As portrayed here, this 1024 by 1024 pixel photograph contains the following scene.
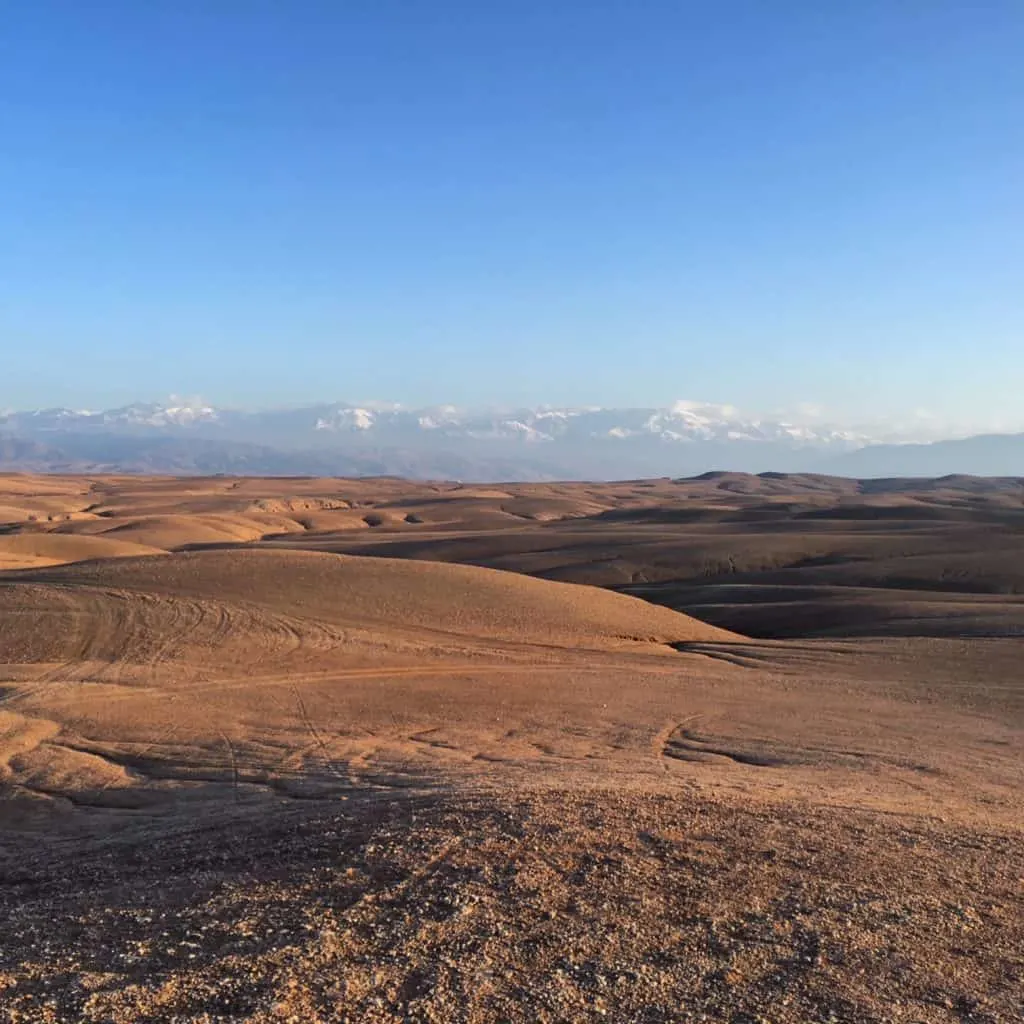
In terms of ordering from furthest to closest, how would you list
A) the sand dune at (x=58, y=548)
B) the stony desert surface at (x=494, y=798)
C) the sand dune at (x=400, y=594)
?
1. the sand dune at (x=58, y=548)
2. the sand dune at (x=400, y=594)
3. the stony desert surface at (x=494, y=798)

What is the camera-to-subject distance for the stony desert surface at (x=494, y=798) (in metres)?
5.95

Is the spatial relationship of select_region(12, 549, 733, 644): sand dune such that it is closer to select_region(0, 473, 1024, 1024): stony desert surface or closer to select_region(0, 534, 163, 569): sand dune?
select_region(0, 473, 1024, 1024): stony desert surface

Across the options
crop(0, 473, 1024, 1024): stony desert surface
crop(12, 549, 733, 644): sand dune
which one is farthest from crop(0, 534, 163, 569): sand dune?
crop(12, 549, 733, 644): sand dune

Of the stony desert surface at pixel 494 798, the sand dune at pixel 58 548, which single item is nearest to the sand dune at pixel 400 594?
the stony desert surface at pixel 494 798

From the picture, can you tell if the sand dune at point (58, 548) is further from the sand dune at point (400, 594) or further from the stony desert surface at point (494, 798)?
the sand dune at point (400, 594)

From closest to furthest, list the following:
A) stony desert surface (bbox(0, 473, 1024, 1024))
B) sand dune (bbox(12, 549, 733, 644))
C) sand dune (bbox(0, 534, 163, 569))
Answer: stony desert surface (bbox(0, 473, 1024, 1024))
sand dune (bbox(12, 549, 733, 644))
sand dune (bbox(0, 534, 163, 569))

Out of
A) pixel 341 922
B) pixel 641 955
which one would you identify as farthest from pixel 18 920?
A: pixel 641 955

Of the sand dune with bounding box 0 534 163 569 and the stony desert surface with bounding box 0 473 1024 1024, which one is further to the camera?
the sand dune with bounding box 0 534 163 569

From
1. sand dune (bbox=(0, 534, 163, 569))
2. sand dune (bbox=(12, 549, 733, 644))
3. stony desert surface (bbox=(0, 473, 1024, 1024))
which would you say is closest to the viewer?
stony desert surface (bbox=(0, 473, 1024, 1024))

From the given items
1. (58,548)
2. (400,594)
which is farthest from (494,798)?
(58,548)

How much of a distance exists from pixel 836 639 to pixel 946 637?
2.70 metres

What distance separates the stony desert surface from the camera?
5.95 metres

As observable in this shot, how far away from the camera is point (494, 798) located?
9.59m

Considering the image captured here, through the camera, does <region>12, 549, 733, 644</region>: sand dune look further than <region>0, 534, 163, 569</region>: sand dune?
No
